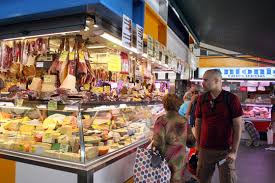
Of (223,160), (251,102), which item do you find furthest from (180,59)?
(251,102)

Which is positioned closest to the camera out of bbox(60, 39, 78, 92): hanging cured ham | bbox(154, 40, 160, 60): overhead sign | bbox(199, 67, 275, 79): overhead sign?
bbox(60, 39, 78, 92): hanging cured ham

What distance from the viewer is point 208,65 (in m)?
12.9

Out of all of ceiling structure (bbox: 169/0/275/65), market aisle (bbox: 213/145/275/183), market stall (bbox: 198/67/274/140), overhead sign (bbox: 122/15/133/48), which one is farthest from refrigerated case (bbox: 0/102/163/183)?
market stall (bbox: 198/67/274/140)

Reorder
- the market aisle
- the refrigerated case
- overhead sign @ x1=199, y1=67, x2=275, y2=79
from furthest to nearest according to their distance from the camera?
overhead sign @ x1=199, y1=67, x2=275, y2=79 < the market aisle < the refrigerated case

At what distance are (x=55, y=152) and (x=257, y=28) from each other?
15.2ft

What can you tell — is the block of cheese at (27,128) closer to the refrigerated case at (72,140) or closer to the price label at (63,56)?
the refrigerated case at (72,140)

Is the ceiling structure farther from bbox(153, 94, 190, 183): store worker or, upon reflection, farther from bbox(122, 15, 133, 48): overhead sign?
bbox(153, 94, 190, 183): store worker

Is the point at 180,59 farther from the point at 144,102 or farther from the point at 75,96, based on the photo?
the point at 75,96

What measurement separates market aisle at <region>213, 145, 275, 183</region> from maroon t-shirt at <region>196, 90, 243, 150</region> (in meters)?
2.17

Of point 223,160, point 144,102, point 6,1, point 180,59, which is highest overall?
point 6,1

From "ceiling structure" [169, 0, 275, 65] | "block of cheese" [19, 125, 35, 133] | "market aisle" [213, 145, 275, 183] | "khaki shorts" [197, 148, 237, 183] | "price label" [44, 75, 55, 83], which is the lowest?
"market aisle" [213, 145, 275, 183]

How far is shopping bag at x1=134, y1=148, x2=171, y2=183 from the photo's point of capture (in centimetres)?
287

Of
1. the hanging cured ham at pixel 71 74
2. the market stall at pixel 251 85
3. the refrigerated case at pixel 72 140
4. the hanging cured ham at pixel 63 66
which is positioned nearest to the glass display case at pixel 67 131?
the refrigerated case at pixel 72 140

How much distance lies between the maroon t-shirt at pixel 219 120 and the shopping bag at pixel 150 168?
82 centimetres
